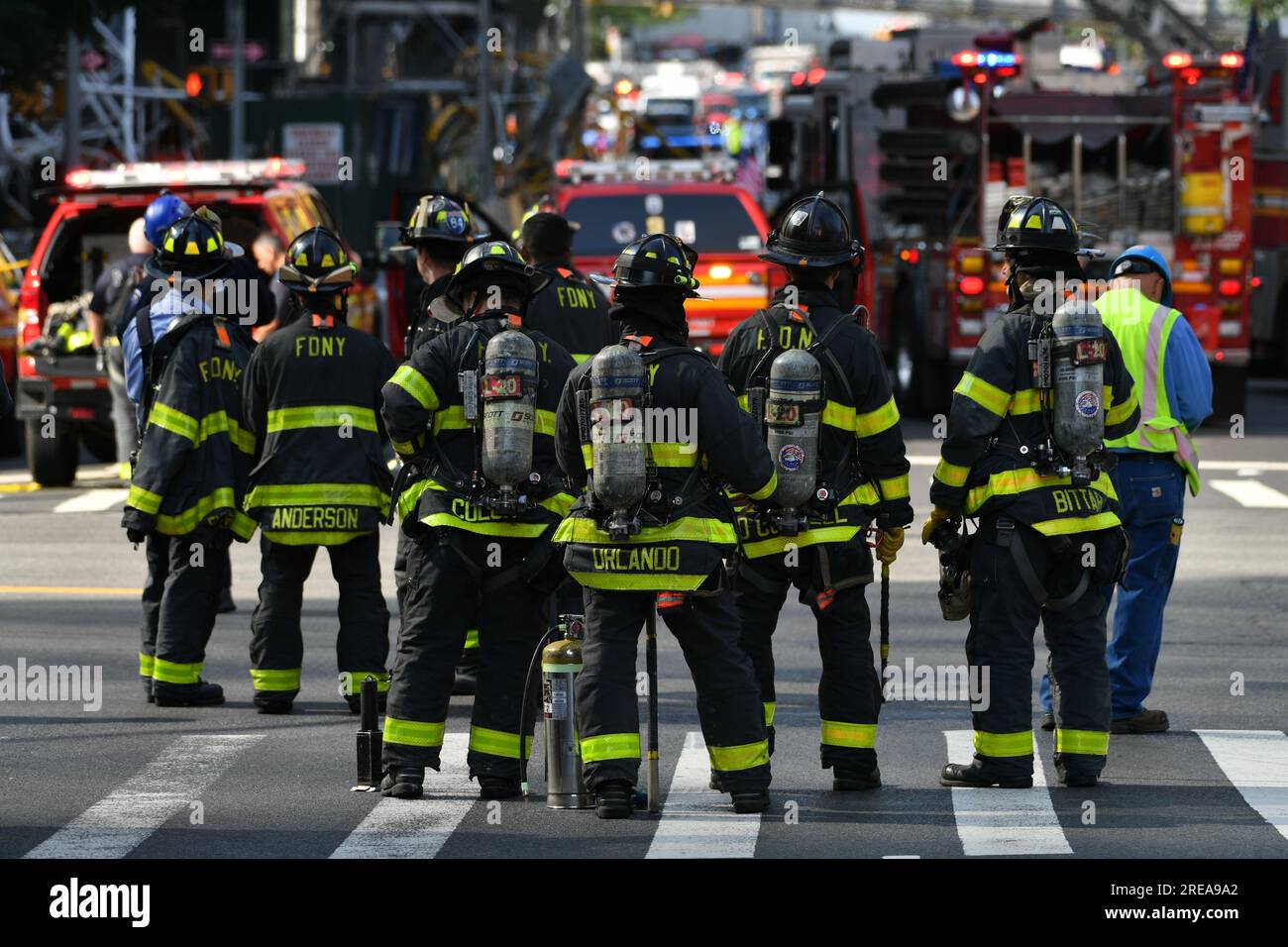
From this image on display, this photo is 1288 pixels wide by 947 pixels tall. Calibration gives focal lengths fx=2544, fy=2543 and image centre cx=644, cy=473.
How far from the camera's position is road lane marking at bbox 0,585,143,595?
533 inches

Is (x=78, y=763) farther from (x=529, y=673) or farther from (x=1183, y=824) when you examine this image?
(x=1183, y=824)

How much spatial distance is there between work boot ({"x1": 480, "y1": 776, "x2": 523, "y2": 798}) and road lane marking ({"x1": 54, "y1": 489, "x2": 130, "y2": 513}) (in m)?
8.80

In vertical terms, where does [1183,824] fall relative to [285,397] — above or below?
below

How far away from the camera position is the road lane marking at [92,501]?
17109mm

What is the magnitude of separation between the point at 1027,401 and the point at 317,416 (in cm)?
283

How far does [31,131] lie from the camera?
40.3m

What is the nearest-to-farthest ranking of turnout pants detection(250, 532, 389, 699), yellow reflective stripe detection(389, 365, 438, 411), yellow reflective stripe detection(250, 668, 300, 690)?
yellow reflective stripe detection(389, 365, 438, 411), turnout pants detection(250, 532, 389, 699), yellow reflective stripe detection(250, 668, 300, 690)

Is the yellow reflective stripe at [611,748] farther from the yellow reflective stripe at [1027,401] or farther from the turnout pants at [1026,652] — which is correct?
the yellow reflective stripe at [1027,401]

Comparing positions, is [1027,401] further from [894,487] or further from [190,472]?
[190,472]

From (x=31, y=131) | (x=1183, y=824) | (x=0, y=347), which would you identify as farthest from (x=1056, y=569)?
(x=31, y=131)

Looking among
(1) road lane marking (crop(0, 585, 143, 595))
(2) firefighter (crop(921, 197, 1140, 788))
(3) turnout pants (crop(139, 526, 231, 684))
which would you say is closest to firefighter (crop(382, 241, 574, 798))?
(2) firefighter (crop(921, 197, 1140, 788))

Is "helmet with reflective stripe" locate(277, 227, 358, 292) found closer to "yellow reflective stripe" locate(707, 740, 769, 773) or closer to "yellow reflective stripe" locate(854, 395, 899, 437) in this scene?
"yellow reflective stripe" locate(854, 395, 899, 437)

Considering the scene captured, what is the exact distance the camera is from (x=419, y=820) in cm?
813

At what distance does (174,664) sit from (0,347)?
1013cm
